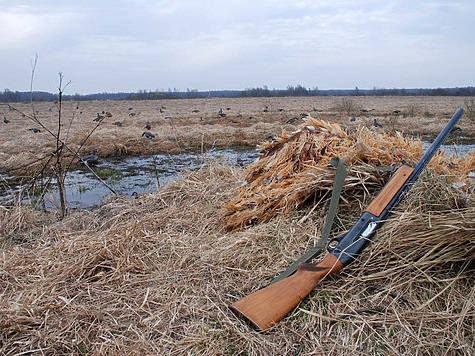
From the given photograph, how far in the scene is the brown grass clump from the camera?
10.1 ft

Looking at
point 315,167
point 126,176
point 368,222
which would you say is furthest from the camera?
point 126,176

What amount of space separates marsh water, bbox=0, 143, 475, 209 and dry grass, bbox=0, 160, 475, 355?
2966mm

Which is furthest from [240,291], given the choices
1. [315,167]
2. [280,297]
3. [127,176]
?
[127,176]

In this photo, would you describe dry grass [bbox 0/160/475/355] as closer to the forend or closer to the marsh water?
the forend

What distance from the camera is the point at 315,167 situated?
126 inches

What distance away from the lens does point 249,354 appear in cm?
195

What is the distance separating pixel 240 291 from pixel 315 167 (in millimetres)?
1294

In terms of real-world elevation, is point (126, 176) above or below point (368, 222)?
below

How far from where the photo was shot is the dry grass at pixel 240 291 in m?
2.02

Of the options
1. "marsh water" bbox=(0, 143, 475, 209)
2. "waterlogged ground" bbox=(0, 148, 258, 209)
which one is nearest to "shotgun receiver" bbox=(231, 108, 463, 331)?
"marsh water" bbox=(0, 143, 475, 209)

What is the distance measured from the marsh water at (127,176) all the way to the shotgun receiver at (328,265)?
3478mm

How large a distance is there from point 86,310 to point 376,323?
5.49ft

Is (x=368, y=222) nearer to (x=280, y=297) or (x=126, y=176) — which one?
(x=280, y=297)

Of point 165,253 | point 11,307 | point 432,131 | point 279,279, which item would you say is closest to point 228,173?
point 165,253
